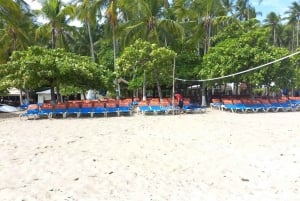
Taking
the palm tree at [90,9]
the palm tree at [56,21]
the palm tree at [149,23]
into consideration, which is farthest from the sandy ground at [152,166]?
the palm tree at [56,21]

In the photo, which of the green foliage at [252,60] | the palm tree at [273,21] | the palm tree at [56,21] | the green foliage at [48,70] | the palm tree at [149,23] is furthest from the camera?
the palm tree at [273,21]

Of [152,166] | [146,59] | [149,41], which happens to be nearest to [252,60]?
[146,59]

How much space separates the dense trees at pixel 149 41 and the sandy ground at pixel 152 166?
11.3 metres

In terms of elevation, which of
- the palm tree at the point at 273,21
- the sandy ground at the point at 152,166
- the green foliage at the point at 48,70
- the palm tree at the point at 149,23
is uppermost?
the palm tree at the point at 273,21

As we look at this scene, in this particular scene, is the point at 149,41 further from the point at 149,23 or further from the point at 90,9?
the point at 90,9

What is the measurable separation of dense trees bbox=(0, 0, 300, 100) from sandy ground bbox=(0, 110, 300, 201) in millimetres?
11260

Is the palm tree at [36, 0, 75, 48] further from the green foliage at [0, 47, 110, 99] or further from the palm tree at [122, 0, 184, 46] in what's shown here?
the green foliage at [0, 47, 110, 99]

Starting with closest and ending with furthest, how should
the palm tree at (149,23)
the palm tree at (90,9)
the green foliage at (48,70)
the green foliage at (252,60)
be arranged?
1. the green foliage at (48,70)
2. the green foliage at (252,60)
3. the palm tree at (149,23)
4. the palm tree at (90,9)

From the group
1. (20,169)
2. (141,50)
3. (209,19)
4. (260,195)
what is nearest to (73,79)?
(141,50)

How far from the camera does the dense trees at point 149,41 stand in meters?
23.6

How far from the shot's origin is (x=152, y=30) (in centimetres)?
2953

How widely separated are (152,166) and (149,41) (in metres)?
22.5

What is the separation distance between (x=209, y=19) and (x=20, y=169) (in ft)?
81.1

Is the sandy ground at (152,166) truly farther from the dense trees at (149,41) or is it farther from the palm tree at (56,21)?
the palm tree at (56,21)
